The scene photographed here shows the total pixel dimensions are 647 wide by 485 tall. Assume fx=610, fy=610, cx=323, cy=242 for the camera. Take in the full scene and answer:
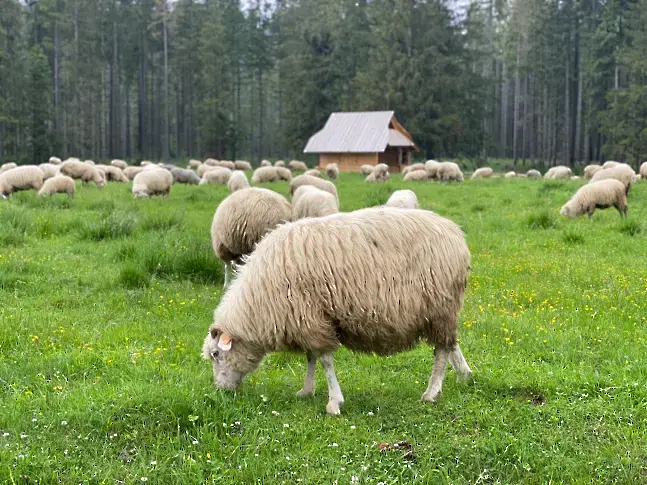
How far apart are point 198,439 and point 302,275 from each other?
1.35 meters

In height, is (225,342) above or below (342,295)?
below

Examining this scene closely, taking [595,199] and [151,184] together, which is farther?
[151,184]

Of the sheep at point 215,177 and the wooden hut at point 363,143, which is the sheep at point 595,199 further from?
the wooden hut at point 363,143

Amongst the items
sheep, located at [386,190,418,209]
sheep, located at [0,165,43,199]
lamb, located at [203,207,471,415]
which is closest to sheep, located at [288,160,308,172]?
sheep, located at [0,165,43,199]

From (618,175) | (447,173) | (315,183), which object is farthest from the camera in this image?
(447,173)

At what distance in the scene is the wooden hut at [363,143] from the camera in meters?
40.9

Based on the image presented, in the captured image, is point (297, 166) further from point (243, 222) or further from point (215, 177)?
point (243, 222)

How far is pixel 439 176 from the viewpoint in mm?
30094

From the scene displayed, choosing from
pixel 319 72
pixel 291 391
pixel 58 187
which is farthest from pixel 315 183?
pixel 319 72

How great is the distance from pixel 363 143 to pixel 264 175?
14186 millimetres

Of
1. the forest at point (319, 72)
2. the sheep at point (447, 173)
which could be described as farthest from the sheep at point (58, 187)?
the forest at point (319, 72)

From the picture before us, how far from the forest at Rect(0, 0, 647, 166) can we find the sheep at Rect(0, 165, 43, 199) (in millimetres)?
25039

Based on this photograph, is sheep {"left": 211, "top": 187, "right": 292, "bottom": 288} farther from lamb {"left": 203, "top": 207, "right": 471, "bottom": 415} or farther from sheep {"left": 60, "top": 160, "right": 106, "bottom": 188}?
sheep {"left": 60, "top": 160, "right": 106, "bottom": 188}

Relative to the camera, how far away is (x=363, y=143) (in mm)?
40938
